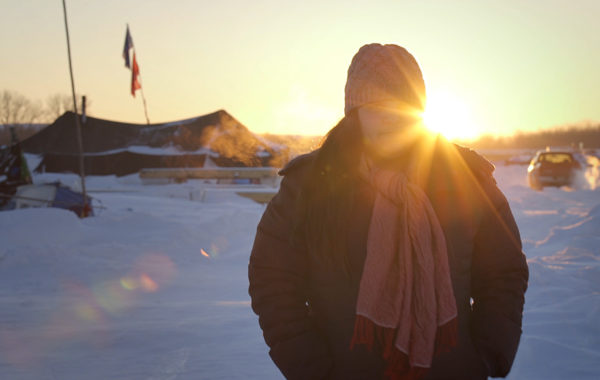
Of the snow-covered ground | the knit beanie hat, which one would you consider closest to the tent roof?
the snow-covered ground

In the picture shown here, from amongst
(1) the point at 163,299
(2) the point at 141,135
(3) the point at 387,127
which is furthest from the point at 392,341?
(2) the point at 141,135

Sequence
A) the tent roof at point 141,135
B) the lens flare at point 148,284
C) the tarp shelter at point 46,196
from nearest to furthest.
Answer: the lens flare at point 148,284 → the tarp shelter at point 46,196 → the tent roof at point 141,135

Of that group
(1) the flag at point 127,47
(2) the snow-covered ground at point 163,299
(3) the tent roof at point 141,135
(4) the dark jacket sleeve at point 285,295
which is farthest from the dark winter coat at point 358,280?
(3) the tent roof at point 141,135

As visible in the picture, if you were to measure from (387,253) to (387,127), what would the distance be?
1.32ft

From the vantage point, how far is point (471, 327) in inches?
66.0

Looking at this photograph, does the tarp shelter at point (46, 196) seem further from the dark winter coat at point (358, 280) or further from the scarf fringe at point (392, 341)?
the scarf fringe at point (392, 341)

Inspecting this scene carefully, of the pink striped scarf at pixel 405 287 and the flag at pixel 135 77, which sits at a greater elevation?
the flag at pixel 135 77

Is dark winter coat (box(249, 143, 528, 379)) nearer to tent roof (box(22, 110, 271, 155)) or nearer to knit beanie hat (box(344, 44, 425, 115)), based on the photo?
knit beanie hat (box(344, 44, 425, 115))

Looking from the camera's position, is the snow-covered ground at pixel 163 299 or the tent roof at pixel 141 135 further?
the tent roof at pixel 141 135

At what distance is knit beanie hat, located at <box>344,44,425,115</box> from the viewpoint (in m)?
1.63

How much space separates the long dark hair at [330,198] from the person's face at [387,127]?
0.05 metres

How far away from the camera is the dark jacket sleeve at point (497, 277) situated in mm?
1626

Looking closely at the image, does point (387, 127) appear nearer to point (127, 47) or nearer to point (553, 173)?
point (127, 47)

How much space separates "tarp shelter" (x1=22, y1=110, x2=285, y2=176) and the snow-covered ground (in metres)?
13.7
